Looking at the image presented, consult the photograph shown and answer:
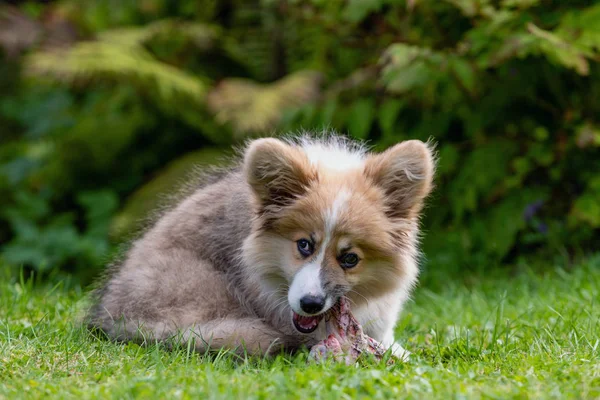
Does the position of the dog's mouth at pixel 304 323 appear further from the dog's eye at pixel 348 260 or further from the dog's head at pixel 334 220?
the dog's eye at pixel 348 260

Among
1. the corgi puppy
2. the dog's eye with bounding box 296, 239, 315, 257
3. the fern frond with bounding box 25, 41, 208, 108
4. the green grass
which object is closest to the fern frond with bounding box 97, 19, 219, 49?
the fern frond with bounding box 25, 41, 208, 108

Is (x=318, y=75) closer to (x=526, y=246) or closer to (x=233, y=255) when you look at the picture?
(x=526, y=246)

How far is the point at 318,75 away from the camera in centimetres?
981

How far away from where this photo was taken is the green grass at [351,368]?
3840mm

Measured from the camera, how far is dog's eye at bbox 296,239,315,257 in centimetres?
471

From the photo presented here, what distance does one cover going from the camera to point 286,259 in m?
4.84

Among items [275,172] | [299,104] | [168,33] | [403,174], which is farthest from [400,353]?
[168,33]

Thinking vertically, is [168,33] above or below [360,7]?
below

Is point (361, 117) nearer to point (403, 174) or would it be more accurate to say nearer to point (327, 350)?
point (403, 174)

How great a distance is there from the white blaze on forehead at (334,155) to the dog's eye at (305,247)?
56cm

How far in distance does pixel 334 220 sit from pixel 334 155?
32.5 inches

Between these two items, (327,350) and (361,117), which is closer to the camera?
(327,350)

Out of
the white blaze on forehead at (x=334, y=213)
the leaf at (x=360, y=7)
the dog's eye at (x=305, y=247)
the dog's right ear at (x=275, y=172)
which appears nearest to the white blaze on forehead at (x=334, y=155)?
the dog's right ear at (x=275, y=172)

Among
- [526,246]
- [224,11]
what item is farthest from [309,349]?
[224,11]
